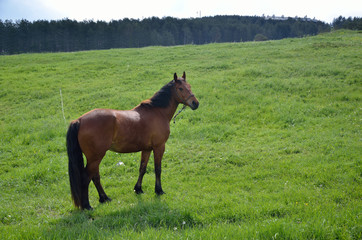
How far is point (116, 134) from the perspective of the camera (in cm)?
578

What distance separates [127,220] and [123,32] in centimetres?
6725

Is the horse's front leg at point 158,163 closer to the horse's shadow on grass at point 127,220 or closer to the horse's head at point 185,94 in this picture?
the horse's shadow on grass at point 127,220

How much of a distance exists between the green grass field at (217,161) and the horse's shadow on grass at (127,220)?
34 mm

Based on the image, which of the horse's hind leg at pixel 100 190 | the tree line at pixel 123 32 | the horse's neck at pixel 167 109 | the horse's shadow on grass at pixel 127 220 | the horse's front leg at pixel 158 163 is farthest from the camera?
the tree line at pixel 123 32

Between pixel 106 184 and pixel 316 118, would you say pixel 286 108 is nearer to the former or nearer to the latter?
pixel 316 118

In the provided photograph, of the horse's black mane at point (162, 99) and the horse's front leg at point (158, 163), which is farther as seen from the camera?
the horse's black mane at point (162, 99)

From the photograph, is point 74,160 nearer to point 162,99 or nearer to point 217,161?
point 162,99

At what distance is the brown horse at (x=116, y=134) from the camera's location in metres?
5.43

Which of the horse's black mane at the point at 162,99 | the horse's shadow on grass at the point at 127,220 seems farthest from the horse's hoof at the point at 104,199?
the horse's black mane at the point at 162,99

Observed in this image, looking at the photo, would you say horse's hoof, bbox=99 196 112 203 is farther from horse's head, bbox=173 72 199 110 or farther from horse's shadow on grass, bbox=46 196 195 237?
horse's head, bbox=173 72 199 110

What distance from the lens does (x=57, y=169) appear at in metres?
8.23

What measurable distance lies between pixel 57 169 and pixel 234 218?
562 centimetres

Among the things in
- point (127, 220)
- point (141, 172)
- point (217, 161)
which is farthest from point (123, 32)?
point (127, 220)

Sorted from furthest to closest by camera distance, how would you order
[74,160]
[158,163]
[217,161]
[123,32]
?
[123,32]
[217,161]
[158,163]
[74,160]
